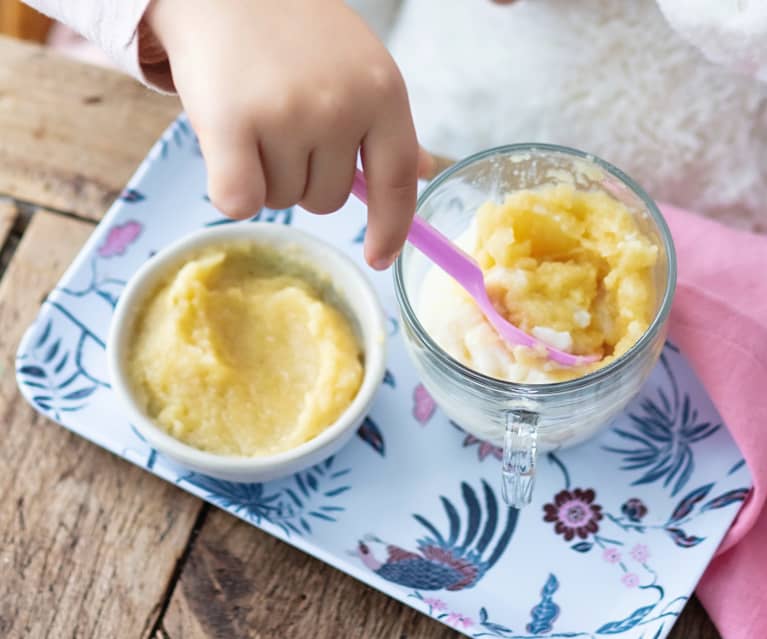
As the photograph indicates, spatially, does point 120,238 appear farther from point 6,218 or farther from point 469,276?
point 469,276

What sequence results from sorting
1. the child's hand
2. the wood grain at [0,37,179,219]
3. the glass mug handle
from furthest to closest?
1. the wood grain at [0,37,179,219]
2. the glass mug handle
3. the child's hand

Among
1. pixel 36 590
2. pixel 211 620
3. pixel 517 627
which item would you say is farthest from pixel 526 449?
pixel 36 590

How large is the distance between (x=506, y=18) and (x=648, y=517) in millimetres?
462

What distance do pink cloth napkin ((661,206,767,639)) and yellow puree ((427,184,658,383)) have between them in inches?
2.6

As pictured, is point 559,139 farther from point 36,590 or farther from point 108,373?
point 36,590

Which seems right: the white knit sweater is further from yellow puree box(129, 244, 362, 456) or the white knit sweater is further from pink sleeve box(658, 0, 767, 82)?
yellow puree box(129, 244, 362, 456)

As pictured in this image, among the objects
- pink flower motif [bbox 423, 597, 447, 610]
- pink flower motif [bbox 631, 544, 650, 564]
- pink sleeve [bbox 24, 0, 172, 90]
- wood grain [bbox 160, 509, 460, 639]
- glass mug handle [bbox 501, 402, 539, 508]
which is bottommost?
wood grain [bbox 160, 509, 460, 639]

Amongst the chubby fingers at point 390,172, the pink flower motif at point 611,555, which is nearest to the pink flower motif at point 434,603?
the pink flower motif at point 611,555

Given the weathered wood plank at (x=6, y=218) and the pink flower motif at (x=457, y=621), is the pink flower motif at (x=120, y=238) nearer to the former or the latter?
the weathered wood plank at (x=6, y=218)

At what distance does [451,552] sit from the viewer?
71 centimetres

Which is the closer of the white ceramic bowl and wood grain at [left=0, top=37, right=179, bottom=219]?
the white ceramic bowl

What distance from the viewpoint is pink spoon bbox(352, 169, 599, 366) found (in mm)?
646

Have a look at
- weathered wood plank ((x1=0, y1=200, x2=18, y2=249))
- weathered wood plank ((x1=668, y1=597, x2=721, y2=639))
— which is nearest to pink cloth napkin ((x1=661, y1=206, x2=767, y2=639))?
weathered wood plank ((x1=668, y1=597, x2=721, y2=639))

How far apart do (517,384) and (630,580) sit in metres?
0.18
